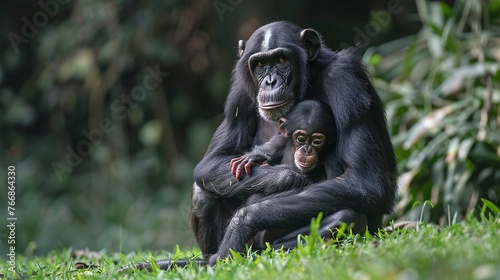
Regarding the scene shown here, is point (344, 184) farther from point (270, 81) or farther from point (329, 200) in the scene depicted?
point (270, 81)

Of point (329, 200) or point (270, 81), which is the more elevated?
point (270, 81)

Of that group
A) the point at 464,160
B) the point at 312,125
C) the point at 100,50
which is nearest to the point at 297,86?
the point at 312,125

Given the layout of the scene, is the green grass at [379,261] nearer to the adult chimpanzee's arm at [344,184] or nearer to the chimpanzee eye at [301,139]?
the adult chimpanzee's arm at [344,184]

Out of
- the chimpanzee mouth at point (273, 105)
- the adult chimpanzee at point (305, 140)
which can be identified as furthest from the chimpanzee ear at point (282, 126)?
the chimpanzee mouth at point (273, 105)

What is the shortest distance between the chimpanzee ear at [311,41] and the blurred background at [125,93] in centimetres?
441

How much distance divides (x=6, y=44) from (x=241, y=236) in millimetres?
10321

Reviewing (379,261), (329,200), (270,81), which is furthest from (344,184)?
(379,261)

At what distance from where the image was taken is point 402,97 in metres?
9.77

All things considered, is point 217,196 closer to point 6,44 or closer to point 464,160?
point 464,160

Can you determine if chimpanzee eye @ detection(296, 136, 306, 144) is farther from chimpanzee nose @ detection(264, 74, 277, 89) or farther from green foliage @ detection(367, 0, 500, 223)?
green foliage @ detection(367, 0, 500, 223)

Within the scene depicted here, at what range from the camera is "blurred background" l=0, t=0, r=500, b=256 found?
496 inches

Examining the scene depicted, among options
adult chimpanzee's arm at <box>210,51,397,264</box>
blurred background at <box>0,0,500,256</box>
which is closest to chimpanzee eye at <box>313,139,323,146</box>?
adult chimpanzee's arm at <box>210,51,397,264</box>

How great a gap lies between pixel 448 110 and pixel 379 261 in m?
5.87

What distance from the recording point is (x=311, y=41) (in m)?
6.18
